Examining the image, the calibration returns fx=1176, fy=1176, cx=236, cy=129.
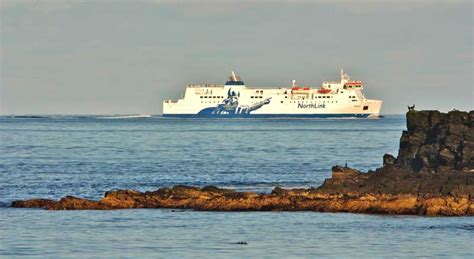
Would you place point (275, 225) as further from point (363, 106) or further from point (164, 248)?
point (363, 106)

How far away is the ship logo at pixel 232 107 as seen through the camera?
614 feet

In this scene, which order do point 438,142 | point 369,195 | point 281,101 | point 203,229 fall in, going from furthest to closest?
point 281,101, point 438,142, point 369,195, point 203,229

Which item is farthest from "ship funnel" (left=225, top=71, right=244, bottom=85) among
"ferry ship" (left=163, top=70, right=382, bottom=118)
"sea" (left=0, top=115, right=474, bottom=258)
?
"sea" (left=0, top=115, right=474, bottom=258)

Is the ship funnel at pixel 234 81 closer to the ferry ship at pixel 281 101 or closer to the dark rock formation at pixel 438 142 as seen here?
the ferry ship at pixel 281 101

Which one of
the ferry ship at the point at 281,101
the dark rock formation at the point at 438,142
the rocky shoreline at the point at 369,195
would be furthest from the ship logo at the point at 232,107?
the rocky shoreline at the point at 369,195

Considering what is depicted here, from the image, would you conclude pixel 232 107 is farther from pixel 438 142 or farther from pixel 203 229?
pixel 203 229

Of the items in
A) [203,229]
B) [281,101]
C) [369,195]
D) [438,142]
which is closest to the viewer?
[203,229]

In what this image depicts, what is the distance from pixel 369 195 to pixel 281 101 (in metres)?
151

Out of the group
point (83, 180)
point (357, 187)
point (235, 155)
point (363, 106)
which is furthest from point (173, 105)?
point (357, 187)

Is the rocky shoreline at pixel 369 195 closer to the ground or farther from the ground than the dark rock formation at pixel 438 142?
closer to the ground

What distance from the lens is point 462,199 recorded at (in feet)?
108

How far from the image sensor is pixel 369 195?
34.4 m

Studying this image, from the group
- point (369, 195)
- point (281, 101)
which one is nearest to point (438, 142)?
point (369, 195)

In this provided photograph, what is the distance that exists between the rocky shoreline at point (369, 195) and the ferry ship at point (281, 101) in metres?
143
